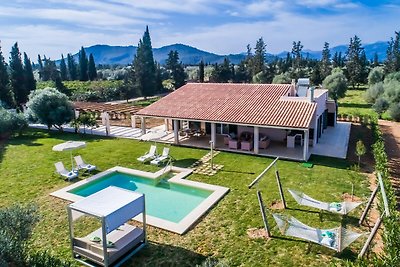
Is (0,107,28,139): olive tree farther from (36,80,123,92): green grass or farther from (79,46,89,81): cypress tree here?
(79,46,89,81): cypress tree

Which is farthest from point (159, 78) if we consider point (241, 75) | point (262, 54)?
point (262, 54)

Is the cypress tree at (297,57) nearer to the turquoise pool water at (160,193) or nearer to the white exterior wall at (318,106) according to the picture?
the white exterior wall at (318,106)

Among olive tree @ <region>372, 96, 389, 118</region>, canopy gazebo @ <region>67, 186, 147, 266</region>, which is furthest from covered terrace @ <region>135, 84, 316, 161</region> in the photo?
olive tree @ <region>372, 96, 389, 118</region>

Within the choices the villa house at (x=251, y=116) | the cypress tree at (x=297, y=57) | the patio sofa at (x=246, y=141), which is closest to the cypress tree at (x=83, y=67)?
the cypress tree at (x=297, y=57)

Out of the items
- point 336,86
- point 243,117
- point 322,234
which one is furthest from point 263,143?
point 336,86

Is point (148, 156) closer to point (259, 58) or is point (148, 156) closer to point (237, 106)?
point (237, 106)

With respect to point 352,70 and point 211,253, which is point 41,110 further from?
point 352,70
